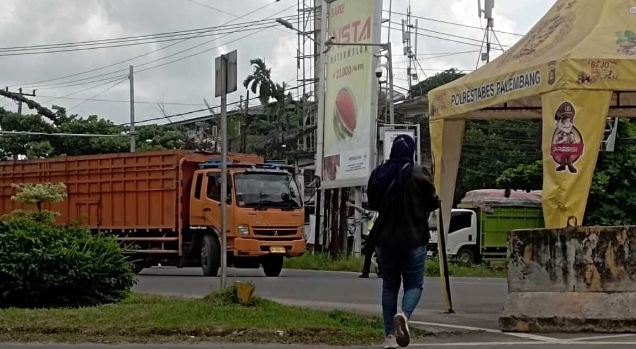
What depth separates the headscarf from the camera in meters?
7.70

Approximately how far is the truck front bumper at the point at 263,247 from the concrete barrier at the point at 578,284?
37.3 feet

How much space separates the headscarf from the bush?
4.74 m

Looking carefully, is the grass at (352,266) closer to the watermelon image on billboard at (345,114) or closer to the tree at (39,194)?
the watermelon image on billboard at (345,114)

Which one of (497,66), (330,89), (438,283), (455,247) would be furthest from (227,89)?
(455,247)

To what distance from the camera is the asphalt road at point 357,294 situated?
1138cm

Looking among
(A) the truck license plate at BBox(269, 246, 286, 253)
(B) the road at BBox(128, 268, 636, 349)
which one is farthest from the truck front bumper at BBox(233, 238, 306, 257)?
(B) the road at BBox(128, 268, 636, 349)

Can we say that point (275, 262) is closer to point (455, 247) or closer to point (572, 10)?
point (455, 247)

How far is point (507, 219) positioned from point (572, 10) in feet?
65.4

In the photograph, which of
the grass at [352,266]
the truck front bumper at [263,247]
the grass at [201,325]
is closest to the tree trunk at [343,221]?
the grass at [352,266]

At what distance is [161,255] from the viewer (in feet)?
69.8

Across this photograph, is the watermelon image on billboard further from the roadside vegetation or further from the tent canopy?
the roadside vegetation

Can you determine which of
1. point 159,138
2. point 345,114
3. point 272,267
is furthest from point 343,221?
point 159,138

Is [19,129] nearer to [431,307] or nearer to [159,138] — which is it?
[159,138]

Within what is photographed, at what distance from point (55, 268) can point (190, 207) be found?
981cm
